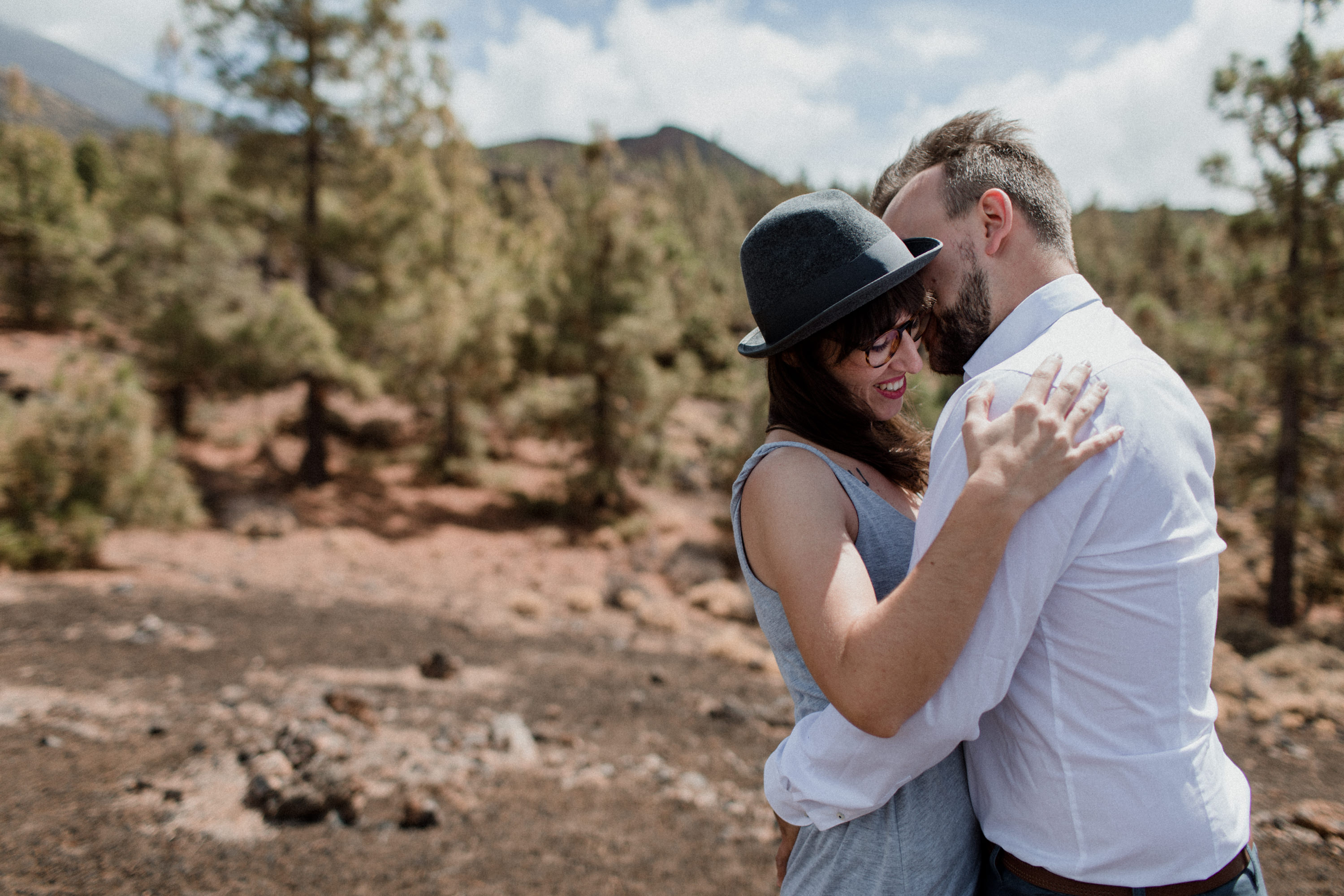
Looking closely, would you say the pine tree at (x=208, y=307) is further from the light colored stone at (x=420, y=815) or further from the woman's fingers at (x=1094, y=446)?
the woman's fingers at (x=1094, y=446)

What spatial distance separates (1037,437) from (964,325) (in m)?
0.47

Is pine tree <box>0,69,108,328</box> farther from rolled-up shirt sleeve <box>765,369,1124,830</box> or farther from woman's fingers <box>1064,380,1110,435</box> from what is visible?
woman's fingers <box>1064,380,1110,435</box>

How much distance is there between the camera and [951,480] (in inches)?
51.8

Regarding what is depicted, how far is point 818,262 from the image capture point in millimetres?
1528

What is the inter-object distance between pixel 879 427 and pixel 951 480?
Answer: 504mm

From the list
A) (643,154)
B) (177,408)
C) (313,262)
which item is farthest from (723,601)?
(643,154)

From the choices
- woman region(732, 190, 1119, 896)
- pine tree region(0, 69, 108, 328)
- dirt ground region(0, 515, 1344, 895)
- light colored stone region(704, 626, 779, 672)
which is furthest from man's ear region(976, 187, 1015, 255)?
pine tree region(0, 69, 108, 328)

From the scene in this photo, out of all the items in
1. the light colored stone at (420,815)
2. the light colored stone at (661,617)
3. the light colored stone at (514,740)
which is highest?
the light colored stone at (420,815)

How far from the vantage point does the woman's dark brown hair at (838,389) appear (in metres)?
1.58

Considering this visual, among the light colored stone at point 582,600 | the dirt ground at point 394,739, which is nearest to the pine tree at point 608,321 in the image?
the light colored stone at point 582,600

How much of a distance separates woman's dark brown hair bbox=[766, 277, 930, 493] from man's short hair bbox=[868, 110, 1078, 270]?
215 millimetres

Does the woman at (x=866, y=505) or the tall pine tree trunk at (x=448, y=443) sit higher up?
the woman at (x=866, y=505)

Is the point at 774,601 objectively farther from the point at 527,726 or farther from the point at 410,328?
the point at 410,328

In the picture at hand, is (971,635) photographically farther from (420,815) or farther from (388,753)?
(388,753)
